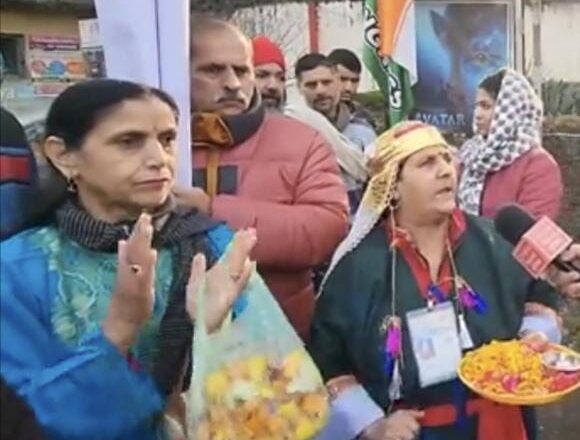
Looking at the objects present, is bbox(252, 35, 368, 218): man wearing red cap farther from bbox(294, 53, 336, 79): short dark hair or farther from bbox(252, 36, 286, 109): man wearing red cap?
bbox(294, 53, 336, 79): short dark hair

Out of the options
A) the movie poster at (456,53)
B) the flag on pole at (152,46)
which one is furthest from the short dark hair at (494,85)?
the movie poster at (456,53)

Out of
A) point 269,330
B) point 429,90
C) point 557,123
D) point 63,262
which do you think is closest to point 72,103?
point 63,262

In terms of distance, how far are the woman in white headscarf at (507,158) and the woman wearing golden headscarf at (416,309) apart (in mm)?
1023

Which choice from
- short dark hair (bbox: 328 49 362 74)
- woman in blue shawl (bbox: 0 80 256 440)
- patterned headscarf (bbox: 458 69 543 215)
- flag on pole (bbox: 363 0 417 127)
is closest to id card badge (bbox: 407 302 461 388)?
woman in blue shawl (bbox: 0 80 256 440)

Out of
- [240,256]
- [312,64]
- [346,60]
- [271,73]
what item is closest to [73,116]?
[240,256]

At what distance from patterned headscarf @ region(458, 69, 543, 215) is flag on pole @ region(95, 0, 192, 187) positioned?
2010mm

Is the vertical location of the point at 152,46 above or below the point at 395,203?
above

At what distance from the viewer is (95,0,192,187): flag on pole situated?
267cm

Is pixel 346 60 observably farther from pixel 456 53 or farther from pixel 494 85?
pixel 456 53

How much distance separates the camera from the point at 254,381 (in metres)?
2.35

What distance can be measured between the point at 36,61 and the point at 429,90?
10.4 metres

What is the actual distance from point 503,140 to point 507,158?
0.26 ft

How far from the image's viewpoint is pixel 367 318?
3180 millimetres

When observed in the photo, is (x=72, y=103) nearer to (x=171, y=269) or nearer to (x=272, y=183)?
(x=171, y=269)
